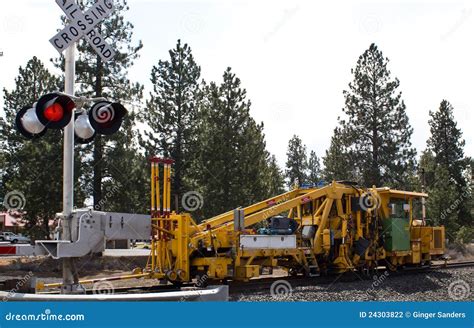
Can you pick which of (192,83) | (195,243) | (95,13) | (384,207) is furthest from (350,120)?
(95,13)

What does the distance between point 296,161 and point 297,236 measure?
72910mm

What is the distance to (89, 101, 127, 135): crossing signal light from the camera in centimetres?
698

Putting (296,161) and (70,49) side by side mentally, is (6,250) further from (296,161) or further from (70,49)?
(296,161)

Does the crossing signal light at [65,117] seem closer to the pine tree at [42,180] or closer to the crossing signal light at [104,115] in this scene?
the crossing signal light at [104,115]

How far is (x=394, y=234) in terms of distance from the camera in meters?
18.5

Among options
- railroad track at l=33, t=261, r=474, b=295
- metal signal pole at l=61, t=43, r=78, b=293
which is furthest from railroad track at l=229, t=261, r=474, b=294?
metal signal pole at l=61, t=43, r=78, b=293

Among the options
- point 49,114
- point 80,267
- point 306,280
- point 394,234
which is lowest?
point 80,267

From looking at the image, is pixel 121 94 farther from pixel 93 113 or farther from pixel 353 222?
pixel 93 113

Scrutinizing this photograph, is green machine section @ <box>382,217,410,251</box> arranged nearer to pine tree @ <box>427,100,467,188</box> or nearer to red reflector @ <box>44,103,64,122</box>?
red reflector @ <box>44,103,64,122</box>

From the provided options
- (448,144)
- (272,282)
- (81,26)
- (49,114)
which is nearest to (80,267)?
(272,282)

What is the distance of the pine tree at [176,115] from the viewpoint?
32438mm

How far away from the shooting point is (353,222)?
695 inches

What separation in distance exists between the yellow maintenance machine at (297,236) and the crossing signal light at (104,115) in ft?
A: 14.7

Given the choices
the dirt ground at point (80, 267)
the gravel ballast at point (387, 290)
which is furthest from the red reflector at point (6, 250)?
the dirt ground at point (80, 267)
